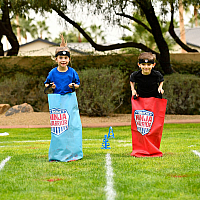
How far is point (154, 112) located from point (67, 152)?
1.71 meters

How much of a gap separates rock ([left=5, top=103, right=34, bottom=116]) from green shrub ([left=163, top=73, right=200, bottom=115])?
20.7 ft

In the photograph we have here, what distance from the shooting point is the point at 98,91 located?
17375 millimetres

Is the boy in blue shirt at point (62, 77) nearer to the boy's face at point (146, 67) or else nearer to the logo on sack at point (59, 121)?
the logo on sack at point (59, 121)

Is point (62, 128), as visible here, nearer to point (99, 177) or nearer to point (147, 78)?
point (99, 177)

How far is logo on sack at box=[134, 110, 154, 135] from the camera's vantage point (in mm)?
7266

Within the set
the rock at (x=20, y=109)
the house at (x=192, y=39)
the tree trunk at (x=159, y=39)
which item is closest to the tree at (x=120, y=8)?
the tree trunk at (x=159, y=39)

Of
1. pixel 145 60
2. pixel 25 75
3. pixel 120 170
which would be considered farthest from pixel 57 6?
pixel 120 170

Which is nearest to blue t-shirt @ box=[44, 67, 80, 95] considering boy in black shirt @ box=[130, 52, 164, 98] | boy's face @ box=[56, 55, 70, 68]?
boy's face @ box=[56, 55, 70, 68]

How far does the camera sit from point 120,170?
6.20 meters

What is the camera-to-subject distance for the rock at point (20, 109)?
1826cm

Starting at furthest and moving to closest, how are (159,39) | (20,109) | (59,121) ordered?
(159,39), (20,109), (59,121)

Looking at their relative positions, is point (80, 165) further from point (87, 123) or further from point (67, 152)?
point (87, 123)

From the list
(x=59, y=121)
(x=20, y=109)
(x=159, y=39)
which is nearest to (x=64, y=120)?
(x=59, y=121)

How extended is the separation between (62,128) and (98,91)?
33.7ft
